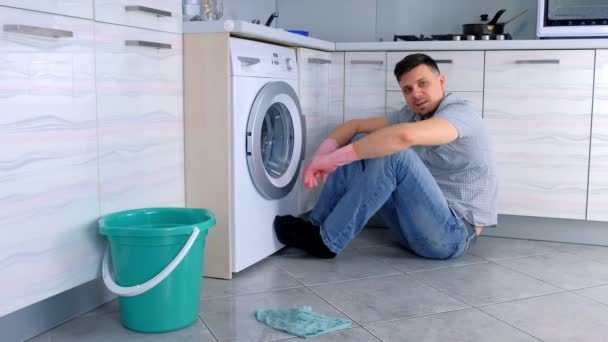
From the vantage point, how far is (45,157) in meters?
1.73

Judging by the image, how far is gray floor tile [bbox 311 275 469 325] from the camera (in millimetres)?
2029

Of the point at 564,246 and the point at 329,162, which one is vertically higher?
the point at 329,162

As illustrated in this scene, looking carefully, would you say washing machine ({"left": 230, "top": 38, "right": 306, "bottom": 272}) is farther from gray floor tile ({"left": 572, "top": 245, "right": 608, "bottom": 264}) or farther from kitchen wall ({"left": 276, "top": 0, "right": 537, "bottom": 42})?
gray floor tile ({"left": 572, "top": 245, "right": 608, "bottom": 264})

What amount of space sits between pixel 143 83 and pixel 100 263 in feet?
1.96

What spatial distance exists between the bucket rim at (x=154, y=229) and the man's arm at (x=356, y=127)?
944 mm

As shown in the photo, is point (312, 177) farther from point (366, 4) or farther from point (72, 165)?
point (366, 4)

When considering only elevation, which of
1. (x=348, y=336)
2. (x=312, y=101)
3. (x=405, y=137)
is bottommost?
(x=348, y=336)

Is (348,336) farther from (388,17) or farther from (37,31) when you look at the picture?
(388,17)

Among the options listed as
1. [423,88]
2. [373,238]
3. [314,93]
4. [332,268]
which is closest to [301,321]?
[332,268]

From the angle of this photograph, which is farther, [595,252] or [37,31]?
[595,252]

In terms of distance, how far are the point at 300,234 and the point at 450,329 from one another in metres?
0.84

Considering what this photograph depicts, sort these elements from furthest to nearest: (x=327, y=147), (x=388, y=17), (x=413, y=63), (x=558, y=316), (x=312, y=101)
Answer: (x=388, y=17) → (x=312, y=101) → (x=327, y=147) → (x=413, y=63) → (x=558, y=316)

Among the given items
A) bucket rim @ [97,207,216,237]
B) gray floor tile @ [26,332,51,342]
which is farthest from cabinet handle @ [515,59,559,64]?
gray floor tile @ [26,332,51,342]

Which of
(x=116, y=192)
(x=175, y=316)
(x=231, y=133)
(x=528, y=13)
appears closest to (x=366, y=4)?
(x=528, y=13)
